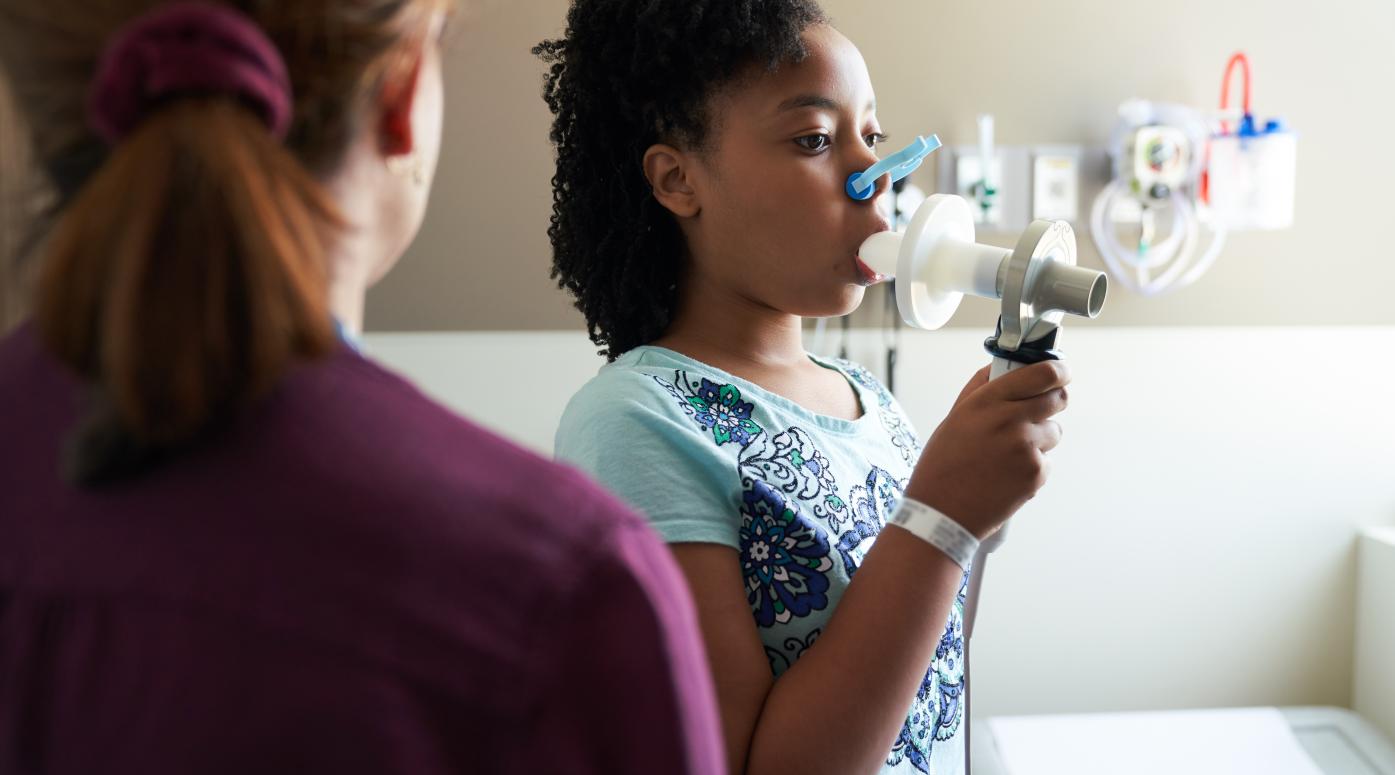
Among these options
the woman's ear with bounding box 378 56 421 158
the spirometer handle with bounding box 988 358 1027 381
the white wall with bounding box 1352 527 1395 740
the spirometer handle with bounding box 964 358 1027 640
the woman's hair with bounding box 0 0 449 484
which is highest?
the woman's ear with bounding box 378 56 421 158

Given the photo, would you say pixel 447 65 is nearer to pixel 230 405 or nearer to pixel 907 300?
pixel 907 300

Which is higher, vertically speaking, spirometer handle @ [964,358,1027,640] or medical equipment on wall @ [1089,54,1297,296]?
medical equipment on wall @ [1089,54,1297,296]

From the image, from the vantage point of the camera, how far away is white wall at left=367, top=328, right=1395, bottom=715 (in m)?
2.05

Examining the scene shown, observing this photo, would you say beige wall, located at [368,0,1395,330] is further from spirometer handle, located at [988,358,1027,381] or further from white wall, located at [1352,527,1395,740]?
spirometer handle, located at [988,358,1027,381]

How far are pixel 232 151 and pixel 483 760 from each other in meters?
0.23

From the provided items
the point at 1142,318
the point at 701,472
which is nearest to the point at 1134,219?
the point at 1142,318

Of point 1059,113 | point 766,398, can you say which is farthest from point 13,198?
point 1059,113

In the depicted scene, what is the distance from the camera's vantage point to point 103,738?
37 cm

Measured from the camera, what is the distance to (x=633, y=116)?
3.31ft

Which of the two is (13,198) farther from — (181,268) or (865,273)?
(865,273)

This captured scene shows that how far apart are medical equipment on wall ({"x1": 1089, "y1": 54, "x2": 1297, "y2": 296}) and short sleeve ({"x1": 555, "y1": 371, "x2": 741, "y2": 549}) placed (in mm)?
1383

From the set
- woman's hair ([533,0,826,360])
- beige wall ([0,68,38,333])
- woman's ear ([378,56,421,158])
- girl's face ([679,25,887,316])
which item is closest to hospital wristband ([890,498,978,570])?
girl's face ([679,25,887,316])

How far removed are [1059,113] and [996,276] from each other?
1304mm

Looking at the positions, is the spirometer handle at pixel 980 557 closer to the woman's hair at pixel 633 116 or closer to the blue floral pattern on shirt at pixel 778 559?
the blue floral pattern on shirt at pixel 778 559
